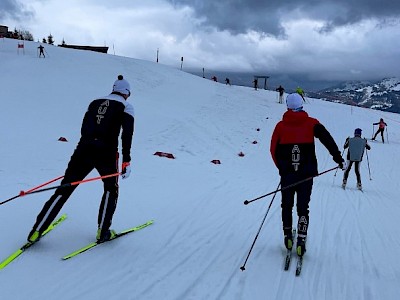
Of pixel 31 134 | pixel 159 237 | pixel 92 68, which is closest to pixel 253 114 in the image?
pixel 92 68

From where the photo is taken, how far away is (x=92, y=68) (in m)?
28.8

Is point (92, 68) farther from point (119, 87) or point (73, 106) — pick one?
point (119, 87)

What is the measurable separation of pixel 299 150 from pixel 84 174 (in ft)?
9.53

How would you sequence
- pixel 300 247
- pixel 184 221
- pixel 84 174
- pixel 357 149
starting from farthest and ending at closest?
pixel 357 149 < pixel 184 221 < pixel 300 247 < pixel 84 174

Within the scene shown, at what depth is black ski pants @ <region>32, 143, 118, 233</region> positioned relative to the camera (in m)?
4.93

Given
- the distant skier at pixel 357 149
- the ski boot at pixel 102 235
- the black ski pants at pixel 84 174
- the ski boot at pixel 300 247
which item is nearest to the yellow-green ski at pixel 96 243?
the ski boot at pixel 102 235

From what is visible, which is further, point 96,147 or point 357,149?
point 357,149

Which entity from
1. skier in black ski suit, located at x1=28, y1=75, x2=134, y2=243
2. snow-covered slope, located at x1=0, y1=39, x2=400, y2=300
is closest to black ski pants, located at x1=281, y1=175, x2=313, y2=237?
snow-covered slope, located at x1=0, y1=39, x2=400, y2=300

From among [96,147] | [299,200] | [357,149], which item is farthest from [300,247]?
[357,149]

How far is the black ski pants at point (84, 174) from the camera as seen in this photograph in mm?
4934

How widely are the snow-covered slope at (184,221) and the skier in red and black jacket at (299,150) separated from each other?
796mm

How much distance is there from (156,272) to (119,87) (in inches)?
98.3

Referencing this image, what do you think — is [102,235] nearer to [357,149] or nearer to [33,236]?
[33,236]

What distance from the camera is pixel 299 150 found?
519 centimetres
